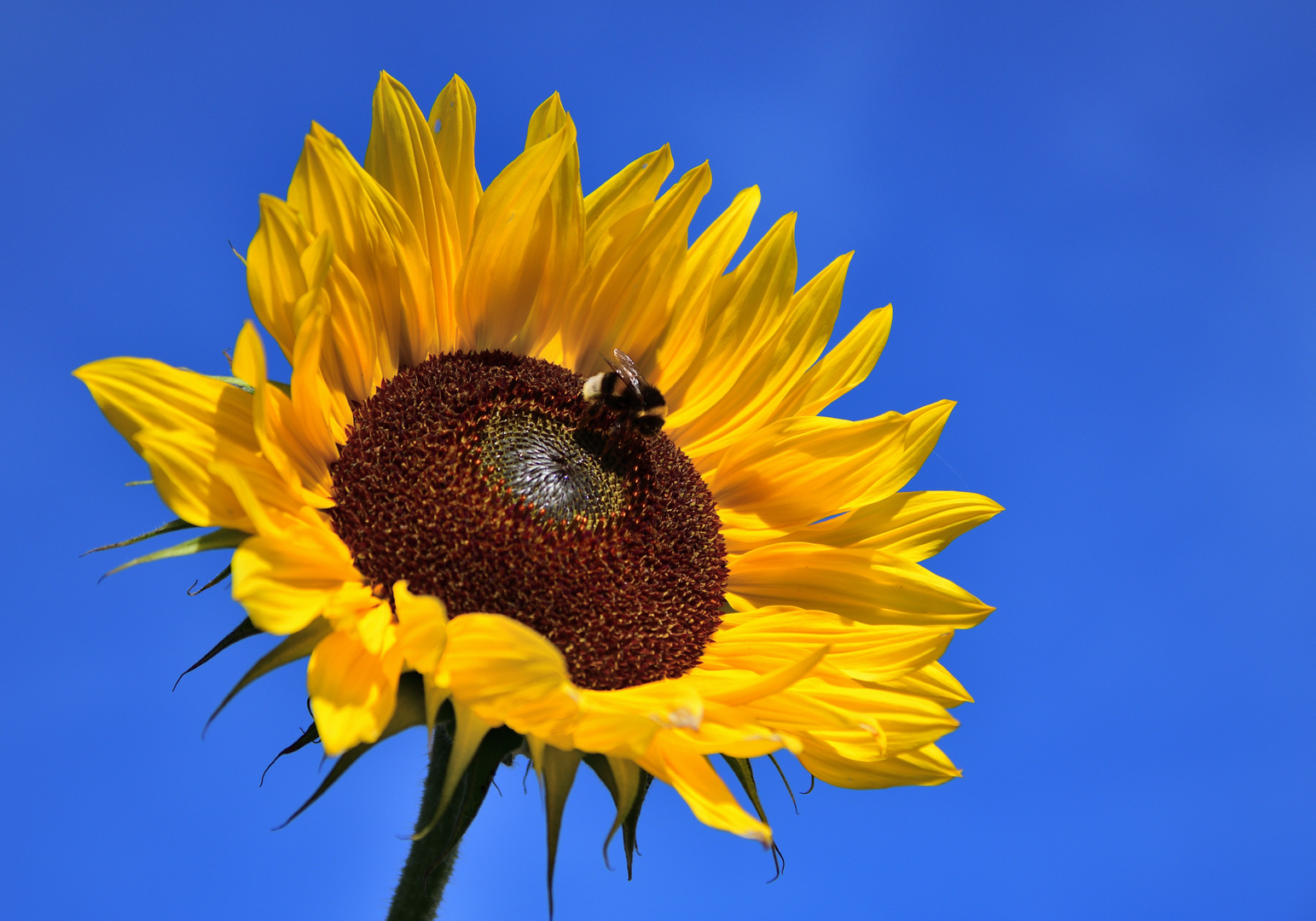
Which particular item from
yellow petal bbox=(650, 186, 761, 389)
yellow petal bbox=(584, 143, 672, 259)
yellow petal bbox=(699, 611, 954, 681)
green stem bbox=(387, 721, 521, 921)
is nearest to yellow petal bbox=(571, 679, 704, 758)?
green stem bbox=(387, 721, 521, 921)

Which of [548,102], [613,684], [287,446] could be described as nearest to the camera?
[287,446]

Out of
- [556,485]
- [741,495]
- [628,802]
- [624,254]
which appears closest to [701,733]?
[628,802]

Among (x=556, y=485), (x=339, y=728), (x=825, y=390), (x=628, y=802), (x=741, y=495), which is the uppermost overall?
(x=825, y=390)

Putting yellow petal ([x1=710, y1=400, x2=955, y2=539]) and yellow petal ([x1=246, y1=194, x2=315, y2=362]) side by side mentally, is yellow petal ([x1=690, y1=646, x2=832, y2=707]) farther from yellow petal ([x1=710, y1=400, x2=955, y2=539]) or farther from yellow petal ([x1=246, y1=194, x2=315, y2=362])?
yellow petal ([x1=246, y1=194, x2=315, y2=362])

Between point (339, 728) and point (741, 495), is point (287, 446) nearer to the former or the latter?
point (339, 728)

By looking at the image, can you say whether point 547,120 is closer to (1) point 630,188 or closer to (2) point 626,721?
(1) point 630,188

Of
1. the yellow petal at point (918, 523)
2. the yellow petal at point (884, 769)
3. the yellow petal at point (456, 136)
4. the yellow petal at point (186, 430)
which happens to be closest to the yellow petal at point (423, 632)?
the yellow petal at point (186, 430)
